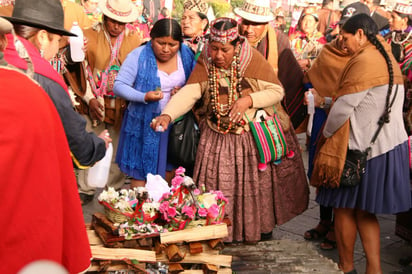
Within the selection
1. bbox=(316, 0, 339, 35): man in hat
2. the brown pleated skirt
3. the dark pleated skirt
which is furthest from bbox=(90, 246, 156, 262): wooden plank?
bbox=(316, 0, 339, 35): man in hat

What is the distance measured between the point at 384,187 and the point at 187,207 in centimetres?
160

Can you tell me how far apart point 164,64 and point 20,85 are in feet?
9.71

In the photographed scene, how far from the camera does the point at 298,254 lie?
159 inches

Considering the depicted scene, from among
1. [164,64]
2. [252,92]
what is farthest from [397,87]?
[164,64]

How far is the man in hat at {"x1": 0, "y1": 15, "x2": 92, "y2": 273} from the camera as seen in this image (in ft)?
5.09

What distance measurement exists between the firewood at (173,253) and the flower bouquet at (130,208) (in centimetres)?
22

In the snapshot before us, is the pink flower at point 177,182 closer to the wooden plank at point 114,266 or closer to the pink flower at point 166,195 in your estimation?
the pink flower at point 166,195

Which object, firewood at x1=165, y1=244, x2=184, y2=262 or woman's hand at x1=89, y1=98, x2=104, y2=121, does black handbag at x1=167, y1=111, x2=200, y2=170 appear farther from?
firewood at x1=165, y1=244, x2=184, y2=262

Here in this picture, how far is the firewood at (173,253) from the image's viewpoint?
3.11 meters

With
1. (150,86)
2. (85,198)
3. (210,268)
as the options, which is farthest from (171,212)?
(85,198)

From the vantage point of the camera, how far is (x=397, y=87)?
361cm

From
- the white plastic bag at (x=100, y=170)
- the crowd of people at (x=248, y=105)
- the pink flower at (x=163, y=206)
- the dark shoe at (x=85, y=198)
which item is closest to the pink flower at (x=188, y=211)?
the pink flower at (x=163, y=206)

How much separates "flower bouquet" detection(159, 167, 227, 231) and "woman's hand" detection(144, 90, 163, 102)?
112 centimetres

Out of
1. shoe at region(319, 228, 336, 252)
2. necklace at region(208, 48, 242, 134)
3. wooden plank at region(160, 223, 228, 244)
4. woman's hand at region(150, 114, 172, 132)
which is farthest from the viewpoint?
shoe at region(319, 228, 336, 252)
